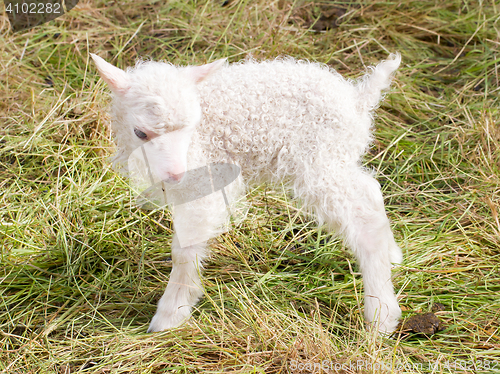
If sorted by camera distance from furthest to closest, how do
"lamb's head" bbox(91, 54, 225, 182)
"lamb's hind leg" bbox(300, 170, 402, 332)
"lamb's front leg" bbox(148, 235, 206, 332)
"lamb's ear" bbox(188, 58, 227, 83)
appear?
"lamb's front leg" bbox(148, 235, 206, 332) < "lamb's hind leg" bbox(300, 170, 402, 332) < "lamb's ear" bbox(188, 58, 227, 83) < "lamb's head" bbox(91, 54, 225, 182)

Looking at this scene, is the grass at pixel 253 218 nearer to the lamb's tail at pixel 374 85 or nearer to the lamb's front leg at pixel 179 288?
the lamb's front leg at pixel 179 288

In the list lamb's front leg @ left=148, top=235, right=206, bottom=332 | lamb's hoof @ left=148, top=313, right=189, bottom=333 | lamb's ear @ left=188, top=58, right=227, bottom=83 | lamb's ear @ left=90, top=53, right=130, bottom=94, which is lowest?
lamb's hoof @ left=148, top=313, right=189, bottom=333

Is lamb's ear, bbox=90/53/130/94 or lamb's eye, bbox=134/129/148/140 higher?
lamb's ear, bbox=90/53/130/94

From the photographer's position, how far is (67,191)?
3121 mm

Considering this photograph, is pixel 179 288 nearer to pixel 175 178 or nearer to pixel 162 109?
pixel 175 178

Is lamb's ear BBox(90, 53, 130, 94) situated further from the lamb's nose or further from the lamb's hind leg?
the lamb's hind leg

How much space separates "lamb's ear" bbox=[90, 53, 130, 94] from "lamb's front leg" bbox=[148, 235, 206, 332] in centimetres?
90

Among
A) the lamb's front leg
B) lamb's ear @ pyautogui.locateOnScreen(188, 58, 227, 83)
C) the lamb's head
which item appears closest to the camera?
the lamb's head

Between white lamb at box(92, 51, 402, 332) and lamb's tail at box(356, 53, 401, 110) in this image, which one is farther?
lamb's tail at box(356, 53, 401, 110)

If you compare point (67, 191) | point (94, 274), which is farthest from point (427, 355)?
point (67, 191)

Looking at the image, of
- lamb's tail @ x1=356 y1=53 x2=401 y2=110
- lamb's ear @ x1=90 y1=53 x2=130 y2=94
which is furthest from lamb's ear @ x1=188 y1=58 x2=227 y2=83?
lamb's tail @ x1=356 y1=53 x2=401 y2=110

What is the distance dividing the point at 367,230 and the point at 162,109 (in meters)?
1.22

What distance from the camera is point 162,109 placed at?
186 centimetres

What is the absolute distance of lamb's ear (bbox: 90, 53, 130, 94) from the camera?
77.5 inches
